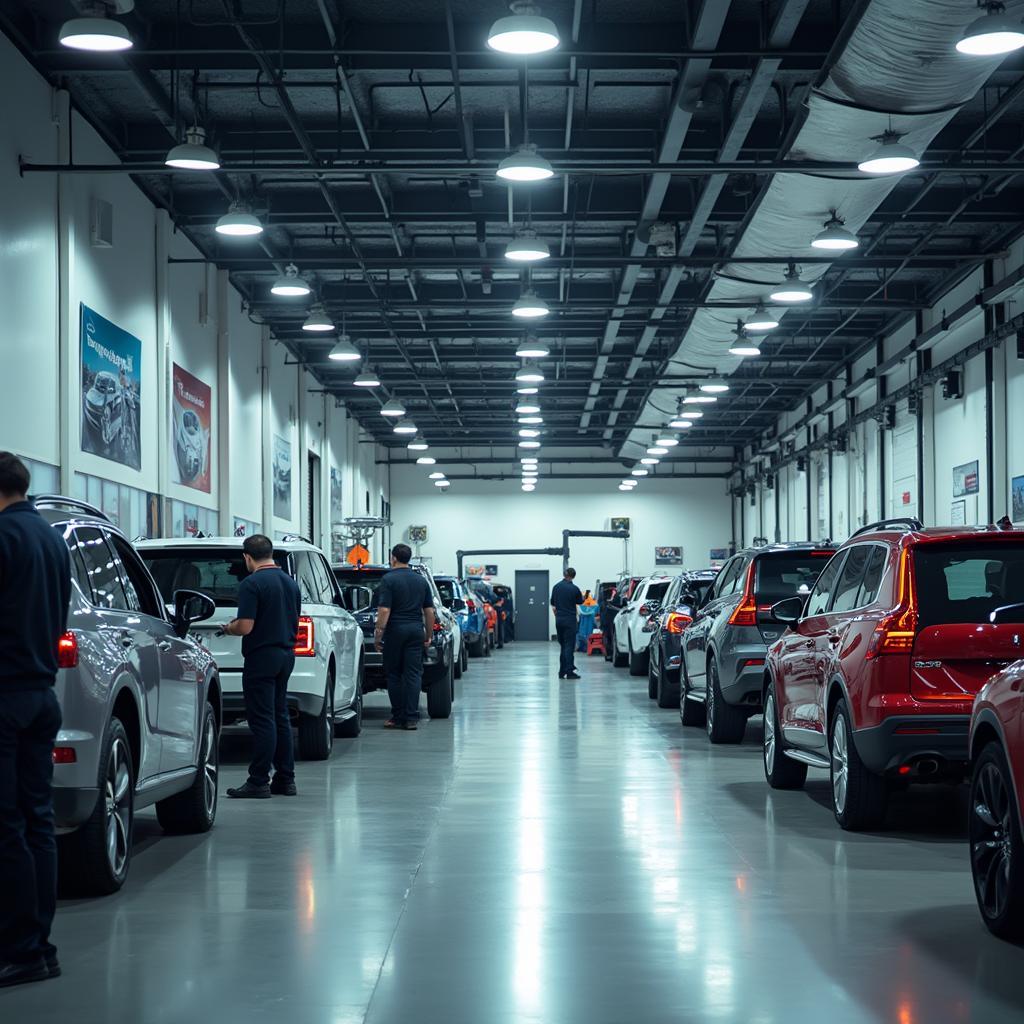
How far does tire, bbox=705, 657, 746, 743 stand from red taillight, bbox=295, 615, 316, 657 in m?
3.78

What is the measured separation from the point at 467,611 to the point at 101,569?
67.4 ft

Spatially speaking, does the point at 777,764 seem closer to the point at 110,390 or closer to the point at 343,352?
the point at 110,390

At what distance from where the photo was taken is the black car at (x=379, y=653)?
55.8ft

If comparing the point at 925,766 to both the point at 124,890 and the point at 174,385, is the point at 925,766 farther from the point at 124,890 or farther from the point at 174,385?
the point at 174,385

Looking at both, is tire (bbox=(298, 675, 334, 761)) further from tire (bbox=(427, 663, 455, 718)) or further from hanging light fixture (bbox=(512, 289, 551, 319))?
hanging light fixture (bbox=(512, 289, 551, 319))

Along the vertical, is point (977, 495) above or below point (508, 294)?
below

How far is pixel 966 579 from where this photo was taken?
27.0ft

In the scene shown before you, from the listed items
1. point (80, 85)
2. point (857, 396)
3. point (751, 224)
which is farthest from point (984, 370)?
point (80, 85)

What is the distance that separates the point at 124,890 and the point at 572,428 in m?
40.0

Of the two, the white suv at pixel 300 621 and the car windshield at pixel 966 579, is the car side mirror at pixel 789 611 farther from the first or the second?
the white suv at pixel 300 621

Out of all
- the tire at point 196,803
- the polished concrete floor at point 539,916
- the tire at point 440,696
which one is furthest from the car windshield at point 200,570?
the tire at point 440,696

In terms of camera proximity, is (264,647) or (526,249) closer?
(264,647)

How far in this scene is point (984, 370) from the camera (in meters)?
25.0

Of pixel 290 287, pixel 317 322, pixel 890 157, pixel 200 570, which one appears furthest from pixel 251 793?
pixel 317 322
